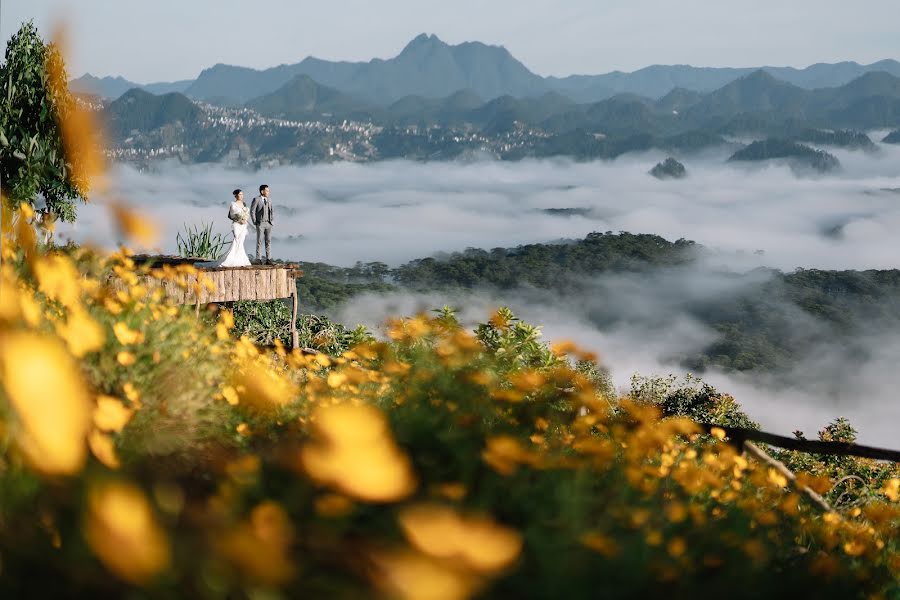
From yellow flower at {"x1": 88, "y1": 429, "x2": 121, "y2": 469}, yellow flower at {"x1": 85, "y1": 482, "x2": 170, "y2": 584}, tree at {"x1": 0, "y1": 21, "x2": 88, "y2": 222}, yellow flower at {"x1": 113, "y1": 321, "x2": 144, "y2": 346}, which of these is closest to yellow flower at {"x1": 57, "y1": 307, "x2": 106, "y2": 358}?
yellow flower at {"x1": 113, "y1": 321, "x2": 144, "y2": 346}

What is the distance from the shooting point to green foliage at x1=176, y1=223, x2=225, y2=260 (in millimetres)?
19828

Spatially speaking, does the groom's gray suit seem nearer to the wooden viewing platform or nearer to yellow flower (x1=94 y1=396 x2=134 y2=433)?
the wooden viewing platform

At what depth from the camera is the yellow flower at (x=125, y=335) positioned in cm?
336

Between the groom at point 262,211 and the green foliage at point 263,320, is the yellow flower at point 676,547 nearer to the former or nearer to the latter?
the groom at point 262,211

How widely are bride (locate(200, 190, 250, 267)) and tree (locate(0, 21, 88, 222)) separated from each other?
6.47m

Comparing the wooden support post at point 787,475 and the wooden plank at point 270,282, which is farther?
the wooden plank at point 270,282

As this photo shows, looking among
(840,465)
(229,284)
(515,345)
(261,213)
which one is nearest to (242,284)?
(229,284)

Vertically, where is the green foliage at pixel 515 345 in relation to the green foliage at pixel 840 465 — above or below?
above

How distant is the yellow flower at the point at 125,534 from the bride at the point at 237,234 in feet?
46.6

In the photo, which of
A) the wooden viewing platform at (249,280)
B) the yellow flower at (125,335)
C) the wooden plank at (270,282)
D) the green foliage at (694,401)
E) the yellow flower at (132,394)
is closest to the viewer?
the yellow flower at (132,394)

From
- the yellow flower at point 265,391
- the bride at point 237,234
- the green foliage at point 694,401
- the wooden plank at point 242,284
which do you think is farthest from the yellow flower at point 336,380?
the green foliage at point 694,401

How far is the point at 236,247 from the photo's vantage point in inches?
699

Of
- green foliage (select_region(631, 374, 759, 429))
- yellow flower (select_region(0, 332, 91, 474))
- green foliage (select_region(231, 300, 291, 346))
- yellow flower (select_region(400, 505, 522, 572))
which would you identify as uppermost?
yellow flower (select_region(0, 332, 91, 474))

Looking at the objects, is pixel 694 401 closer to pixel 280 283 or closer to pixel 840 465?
pixel 840 465
